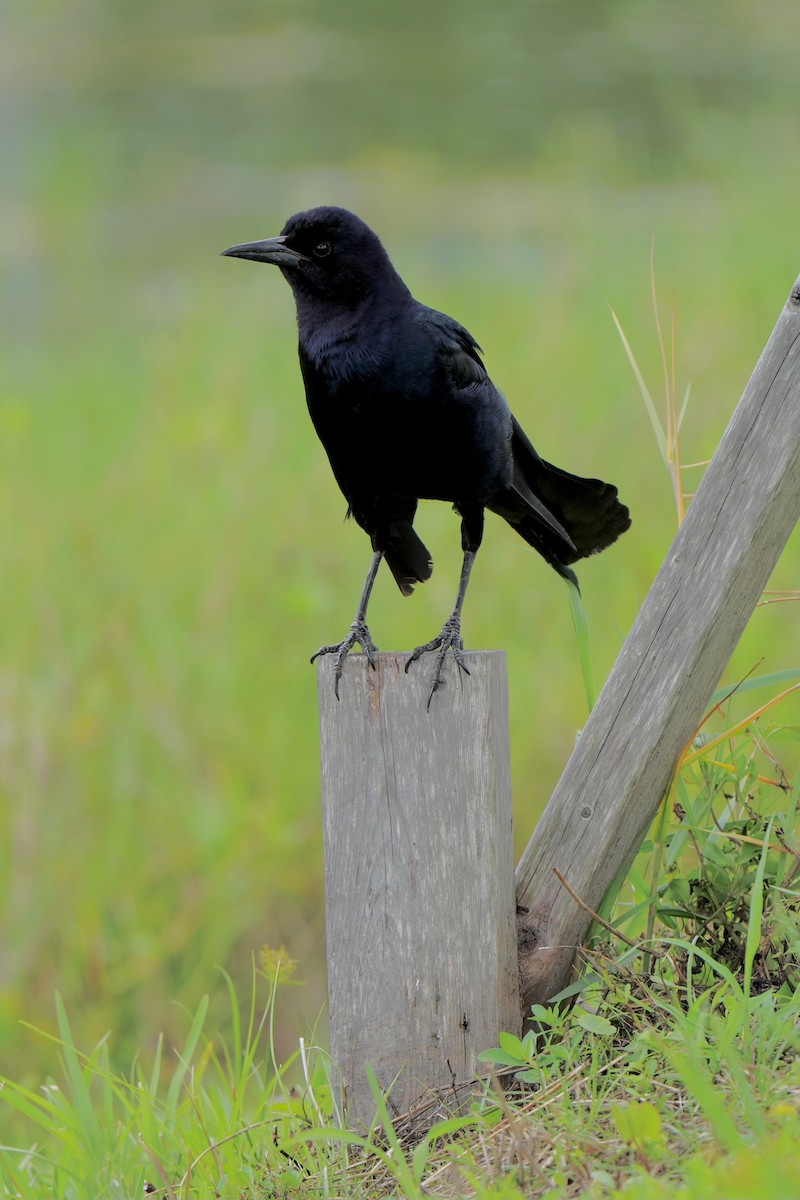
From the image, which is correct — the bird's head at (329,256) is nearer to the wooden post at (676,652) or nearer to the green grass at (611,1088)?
the wooden post at (676,652)

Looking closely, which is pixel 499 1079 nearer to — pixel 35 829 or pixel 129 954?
pixel 129 954

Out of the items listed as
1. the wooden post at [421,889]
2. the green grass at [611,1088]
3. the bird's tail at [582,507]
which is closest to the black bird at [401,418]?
the bird's tail at [582,507]

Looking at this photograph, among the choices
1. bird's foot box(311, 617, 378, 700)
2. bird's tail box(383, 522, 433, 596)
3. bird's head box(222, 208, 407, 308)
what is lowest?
bird's foot box(311, 617, 378, 700)

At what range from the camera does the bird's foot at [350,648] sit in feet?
7.63

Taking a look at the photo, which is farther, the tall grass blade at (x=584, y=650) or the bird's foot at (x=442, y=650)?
the tall grass blade at (x=584, y=650)

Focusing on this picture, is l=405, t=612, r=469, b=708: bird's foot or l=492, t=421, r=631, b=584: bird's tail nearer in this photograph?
l=405, t=612, r=469, b=708: bird's foot

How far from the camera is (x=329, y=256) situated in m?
2.70

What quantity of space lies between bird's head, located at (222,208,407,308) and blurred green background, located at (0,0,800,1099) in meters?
1.97

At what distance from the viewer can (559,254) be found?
325 inches

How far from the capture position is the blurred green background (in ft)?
15.1

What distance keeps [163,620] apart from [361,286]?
288 cm

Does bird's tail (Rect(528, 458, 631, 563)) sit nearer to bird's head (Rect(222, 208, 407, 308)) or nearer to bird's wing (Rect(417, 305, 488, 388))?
bird's wing (Rect(417, 305, 488, 388))

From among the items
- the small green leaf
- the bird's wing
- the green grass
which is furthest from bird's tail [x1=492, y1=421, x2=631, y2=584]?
the small green leaf

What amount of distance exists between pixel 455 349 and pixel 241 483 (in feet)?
11.5
